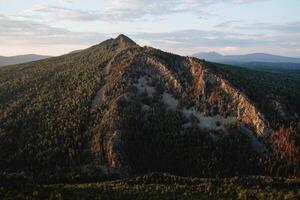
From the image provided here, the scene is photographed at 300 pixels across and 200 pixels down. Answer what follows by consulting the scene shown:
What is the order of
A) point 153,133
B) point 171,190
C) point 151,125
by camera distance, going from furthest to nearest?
point 151,125, point 153,133, point 171,190

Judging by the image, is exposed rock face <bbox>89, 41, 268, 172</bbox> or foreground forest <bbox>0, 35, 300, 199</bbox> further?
exposed rock face <bbox>89, 41, 268, 172</bbox>

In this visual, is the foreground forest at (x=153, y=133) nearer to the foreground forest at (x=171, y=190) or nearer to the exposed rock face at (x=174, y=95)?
the foreground forest at (x=171, y=190)

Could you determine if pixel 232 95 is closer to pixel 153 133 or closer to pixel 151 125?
pixel 151 125

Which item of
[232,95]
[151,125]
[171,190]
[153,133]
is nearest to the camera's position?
[171,190]

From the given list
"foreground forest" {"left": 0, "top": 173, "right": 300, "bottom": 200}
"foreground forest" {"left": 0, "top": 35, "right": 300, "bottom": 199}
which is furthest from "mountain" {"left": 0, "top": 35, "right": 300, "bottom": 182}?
"foreground forest" {"left": 0, "top": 173, "right": 300, "bottom": 200}

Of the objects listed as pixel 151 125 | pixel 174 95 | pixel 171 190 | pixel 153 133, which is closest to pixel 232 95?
pixel 174 95

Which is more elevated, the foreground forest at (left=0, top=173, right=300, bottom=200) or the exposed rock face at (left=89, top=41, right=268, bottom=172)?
the exposed rock face at (left=89, top=41, right=268, bottom=172)

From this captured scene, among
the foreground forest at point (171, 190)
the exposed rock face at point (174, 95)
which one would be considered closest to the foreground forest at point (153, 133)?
the foreground forest at point (171, 190)

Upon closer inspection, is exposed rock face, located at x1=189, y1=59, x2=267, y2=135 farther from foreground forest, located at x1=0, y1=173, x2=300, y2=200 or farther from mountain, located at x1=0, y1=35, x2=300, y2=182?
foreground forest, located at x1=0, y1=173, x2=300, y2=200
